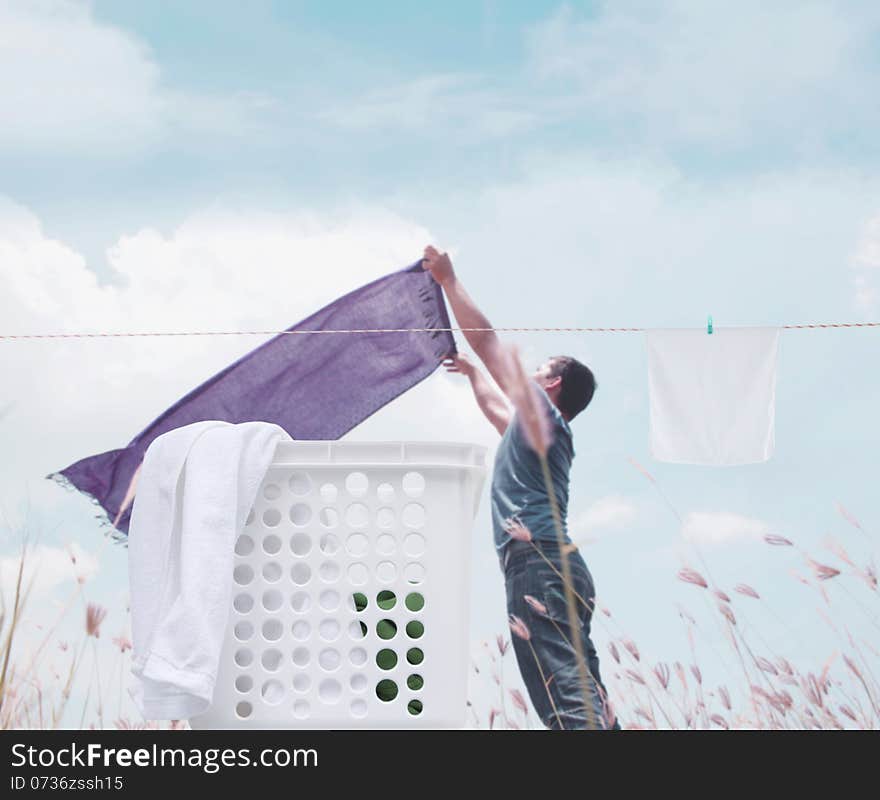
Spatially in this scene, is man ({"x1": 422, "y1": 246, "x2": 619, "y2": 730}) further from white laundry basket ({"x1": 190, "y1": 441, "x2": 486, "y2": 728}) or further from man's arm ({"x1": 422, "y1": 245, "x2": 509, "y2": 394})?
white laundry basket ({"x1": 190, "y1": 441, "x2": 486, "y2": 728})

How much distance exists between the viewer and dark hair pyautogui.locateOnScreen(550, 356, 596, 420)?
321 cm

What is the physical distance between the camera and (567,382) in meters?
3.21

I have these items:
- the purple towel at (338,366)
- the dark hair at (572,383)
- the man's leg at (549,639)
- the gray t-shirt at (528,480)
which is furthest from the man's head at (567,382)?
the man's leg at (549,639)

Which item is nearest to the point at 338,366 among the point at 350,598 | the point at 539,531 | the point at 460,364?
the point at 460,364

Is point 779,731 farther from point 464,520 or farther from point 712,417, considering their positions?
point 712,417

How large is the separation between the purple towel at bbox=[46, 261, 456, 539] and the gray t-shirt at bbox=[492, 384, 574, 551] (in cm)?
39

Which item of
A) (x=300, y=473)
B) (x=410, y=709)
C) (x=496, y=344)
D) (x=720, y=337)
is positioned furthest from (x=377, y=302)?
(x=410, y=709)

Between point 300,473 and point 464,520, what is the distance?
1.03 feet

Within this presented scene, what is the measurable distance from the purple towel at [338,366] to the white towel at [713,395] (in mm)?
651

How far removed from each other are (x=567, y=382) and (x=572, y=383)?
0.6 inches

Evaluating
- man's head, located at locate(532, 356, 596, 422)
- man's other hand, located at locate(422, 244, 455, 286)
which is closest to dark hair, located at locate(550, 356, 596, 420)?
man's head, located at locate(532, 356, 596, 422)

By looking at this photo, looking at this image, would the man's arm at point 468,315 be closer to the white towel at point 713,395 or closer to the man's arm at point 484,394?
the man's arm at point 484,394

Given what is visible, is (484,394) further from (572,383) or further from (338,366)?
(338,366)
